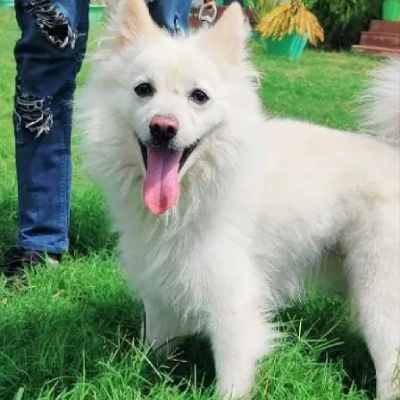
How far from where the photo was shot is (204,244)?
227cm

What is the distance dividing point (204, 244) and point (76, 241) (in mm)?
1367

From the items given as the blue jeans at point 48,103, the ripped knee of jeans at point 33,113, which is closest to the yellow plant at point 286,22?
the blue jeans at point 48,103

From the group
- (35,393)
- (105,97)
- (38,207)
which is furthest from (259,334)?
(38,207)

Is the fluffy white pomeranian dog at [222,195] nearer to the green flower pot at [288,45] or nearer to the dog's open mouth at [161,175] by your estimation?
the dog's open mouth at [161,175]

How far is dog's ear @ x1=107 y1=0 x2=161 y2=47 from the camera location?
2.28m

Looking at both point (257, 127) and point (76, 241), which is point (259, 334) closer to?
point (257, 127)

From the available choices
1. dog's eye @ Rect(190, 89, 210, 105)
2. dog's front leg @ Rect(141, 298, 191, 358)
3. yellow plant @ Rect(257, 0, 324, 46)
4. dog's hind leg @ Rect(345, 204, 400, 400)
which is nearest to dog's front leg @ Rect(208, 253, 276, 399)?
dog's front leg @ Rect(141, 298, 191, 358)

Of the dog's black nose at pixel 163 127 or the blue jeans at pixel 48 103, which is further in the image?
the blue jeans at pixel 48 103

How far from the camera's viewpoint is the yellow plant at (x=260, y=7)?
1163 centimetres

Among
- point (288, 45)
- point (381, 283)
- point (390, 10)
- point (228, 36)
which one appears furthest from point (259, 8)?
point (381, 283)

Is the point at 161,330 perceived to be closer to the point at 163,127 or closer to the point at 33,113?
the point at 163,127

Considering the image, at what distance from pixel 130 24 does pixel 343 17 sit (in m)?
10.6

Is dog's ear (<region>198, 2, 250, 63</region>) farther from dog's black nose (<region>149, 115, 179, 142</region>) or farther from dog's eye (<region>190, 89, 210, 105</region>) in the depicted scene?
dog's black nose (<region>149, 115, 179, 142</region>)

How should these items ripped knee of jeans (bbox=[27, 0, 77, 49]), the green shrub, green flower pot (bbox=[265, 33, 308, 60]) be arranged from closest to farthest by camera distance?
ripped knee of jeans (bbox=[27, 0, 77, 49]) < green flower pot (bbox=[265, 33, 308, 60]) < the green shrub
